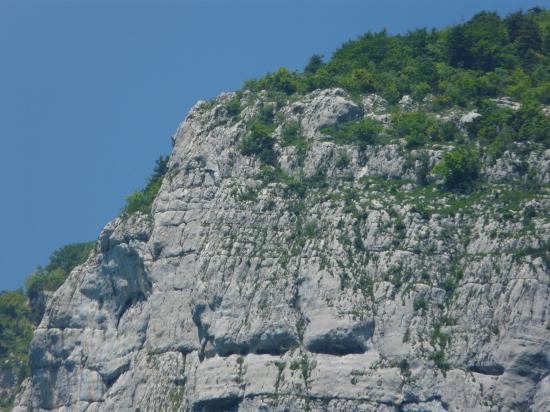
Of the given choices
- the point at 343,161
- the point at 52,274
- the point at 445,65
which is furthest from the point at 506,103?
the point at 52,274

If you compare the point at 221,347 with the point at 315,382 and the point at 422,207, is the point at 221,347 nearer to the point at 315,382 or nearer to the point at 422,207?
the point at 315,382

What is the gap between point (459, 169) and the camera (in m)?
96.3

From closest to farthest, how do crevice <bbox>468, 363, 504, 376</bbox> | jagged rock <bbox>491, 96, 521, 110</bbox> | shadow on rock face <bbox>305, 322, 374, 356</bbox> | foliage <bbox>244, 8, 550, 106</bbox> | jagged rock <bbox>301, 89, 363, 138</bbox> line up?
crevice <bbox>468, 363, 504, 376</bbox> → shadow on rock face <bbox>305, 322, 374, 356</bbox> → jagged rock <bbox>491, 96, 521, 110</bbox> → jagged rock <bbox>301, 89, 363, 138</bbox> → foliage <bbox>244, 8, 550, 106</bbox>

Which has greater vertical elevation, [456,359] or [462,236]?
[462,236]

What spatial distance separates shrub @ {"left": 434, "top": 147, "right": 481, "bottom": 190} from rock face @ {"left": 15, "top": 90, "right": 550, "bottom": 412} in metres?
0.97

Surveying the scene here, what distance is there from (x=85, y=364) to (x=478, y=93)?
31.9 meters

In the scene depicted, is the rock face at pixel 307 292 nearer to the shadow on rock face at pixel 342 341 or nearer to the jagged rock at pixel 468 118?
the shadow on rock face at pixel 342 341

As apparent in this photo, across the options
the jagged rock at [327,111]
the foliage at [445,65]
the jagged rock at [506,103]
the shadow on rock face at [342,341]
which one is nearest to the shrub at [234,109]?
the foliage at [445,65]

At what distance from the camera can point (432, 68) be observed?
112 m

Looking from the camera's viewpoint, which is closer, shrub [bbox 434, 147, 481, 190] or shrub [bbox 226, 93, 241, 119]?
shrub [bbox 434, 147, 481, 190]

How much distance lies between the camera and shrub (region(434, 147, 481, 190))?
9644cm

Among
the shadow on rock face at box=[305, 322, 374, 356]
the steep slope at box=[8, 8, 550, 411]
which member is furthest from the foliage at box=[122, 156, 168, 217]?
the shadow on rock face at box=[305, 322, 374, 356]

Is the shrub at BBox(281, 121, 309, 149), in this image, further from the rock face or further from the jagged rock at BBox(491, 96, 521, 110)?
the jagged rock at BBox(491, 96, 521, 110)

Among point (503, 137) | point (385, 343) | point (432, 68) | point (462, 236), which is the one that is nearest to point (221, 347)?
point (385, 343)
